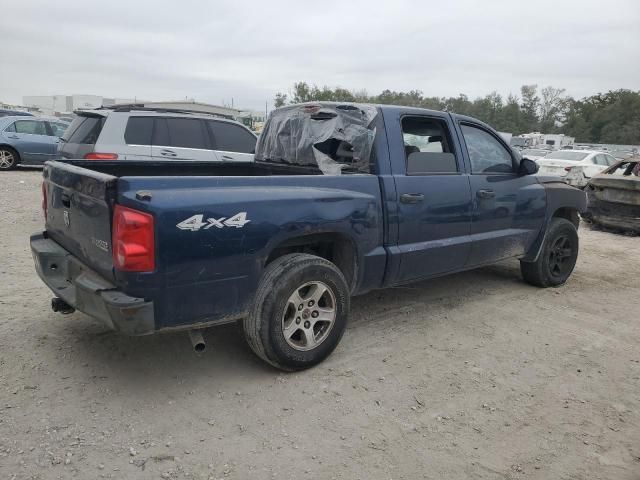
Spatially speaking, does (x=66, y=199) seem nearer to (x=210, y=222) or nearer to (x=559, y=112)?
(x=210, y=222)

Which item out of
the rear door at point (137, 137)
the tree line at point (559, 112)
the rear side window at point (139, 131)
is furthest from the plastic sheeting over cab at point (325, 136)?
the tree line at point (559, 112)

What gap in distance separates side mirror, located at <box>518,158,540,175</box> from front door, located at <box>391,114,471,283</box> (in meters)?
0.88

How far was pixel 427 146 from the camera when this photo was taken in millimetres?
4578

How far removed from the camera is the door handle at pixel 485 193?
4.64 metres

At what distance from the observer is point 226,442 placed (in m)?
2.78

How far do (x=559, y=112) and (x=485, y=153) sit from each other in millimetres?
92440

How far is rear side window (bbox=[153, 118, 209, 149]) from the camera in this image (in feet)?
25.1

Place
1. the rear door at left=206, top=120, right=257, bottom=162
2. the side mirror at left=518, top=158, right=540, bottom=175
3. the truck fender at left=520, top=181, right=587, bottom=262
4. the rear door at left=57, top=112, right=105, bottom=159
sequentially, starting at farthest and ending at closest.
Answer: the rear door at left=206, top=120, right=257, bottom=162
the rear door at left=57, top=112, right=105, bottom=159
the truck fender at left=520, top=181, right=587, bottom=262
the side mirror at left=518, top=158, right=540, bottom=175

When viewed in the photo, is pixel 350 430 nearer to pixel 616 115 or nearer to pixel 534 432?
pixel 534 432

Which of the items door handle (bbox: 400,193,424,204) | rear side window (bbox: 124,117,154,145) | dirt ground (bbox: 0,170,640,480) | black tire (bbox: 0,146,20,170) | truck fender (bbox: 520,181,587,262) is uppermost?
rear side window (bbox: 124,117,154,145)

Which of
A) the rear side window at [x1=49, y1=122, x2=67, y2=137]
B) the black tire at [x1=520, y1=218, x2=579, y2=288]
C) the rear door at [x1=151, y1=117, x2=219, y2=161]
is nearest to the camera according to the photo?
the black tire at [x1=520, y1=218, x2=579, y2=288]

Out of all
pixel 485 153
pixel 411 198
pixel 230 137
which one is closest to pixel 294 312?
pixel 411 198

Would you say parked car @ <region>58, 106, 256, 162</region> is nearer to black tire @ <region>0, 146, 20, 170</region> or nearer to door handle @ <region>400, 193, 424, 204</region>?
door handle @ <region>400, 193, 424, 204</region>

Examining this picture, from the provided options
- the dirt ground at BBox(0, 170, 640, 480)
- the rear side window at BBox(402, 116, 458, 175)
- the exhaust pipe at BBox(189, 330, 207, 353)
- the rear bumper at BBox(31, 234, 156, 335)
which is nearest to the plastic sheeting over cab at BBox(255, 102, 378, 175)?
the rear side window at BBox(402, 116, 458, 175)
